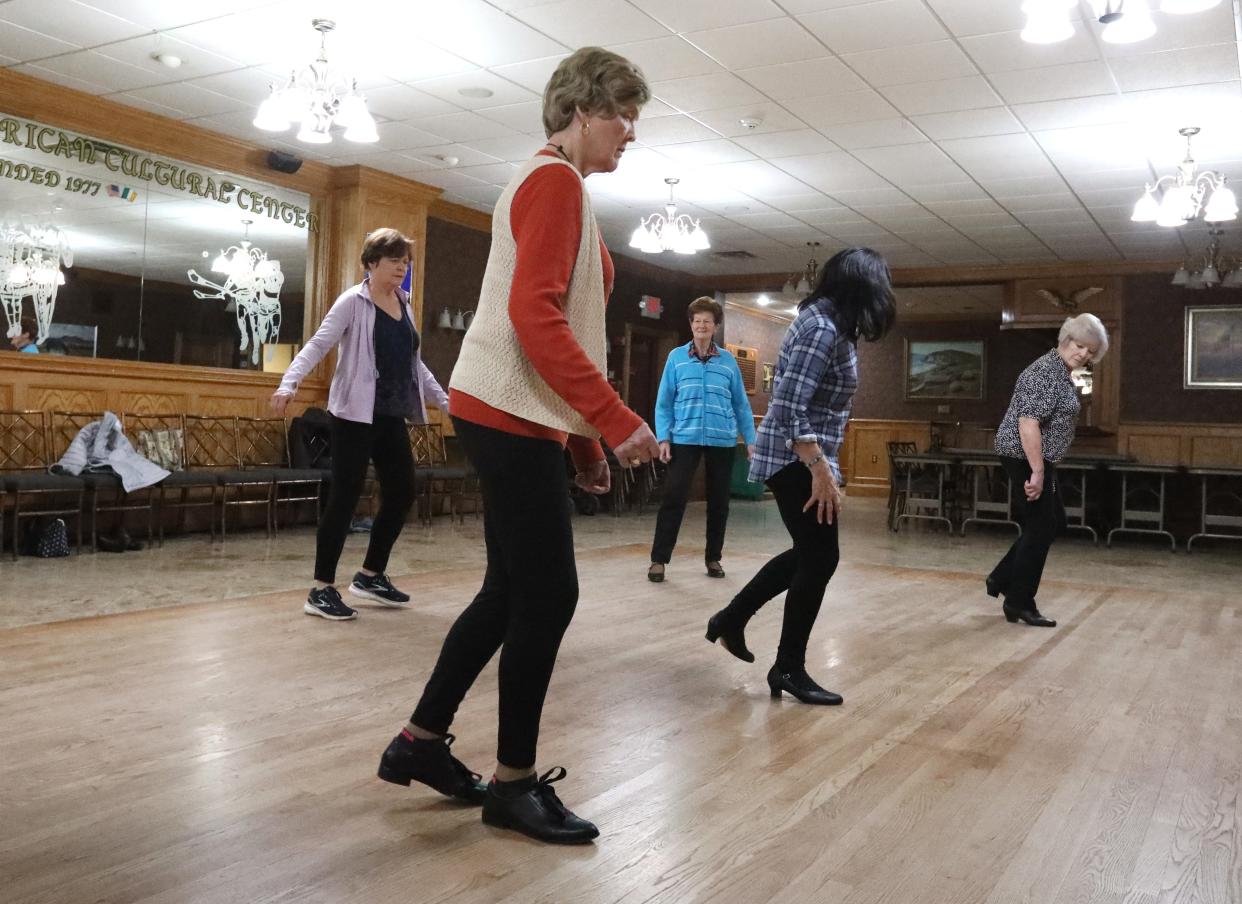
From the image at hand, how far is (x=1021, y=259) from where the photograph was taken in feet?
36.4

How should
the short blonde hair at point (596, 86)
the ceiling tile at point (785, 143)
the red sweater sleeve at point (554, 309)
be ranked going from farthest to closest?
1. the ceiling tile at point (785, 143)
2. the short blonde hair at point (596, 86)
3. the red sweater sleeve at point (554, 309)

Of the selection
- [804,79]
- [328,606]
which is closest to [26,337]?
[328,606]

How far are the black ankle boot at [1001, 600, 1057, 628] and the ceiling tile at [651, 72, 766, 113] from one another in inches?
128

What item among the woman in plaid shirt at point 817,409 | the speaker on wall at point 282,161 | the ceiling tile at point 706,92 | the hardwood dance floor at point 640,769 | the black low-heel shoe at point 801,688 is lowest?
the hardwood dance floor at point 640,769

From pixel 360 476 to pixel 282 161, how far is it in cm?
482

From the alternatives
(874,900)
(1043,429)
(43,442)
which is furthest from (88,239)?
(874,900)

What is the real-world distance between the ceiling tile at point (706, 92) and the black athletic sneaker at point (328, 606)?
3611 mm

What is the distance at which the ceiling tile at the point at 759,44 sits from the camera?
5043mm

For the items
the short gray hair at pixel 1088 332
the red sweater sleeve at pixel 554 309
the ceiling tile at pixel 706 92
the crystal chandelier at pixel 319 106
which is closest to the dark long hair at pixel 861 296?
the red sweater sleeve at pixel 554 309

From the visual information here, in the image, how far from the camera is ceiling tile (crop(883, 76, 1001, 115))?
18.8 feet

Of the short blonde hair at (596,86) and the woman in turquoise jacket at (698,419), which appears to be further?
the woman in turquoise jacket at (698,419)

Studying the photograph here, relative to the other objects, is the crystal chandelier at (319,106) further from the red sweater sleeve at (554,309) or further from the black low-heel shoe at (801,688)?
the red sweater sleeve at (554,309)

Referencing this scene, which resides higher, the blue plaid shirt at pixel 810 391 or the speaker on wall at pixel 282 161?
the speaker on wall at pixel 282 161

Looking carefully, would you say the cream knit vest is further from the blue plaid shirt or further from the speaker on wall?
the speaker on wall
